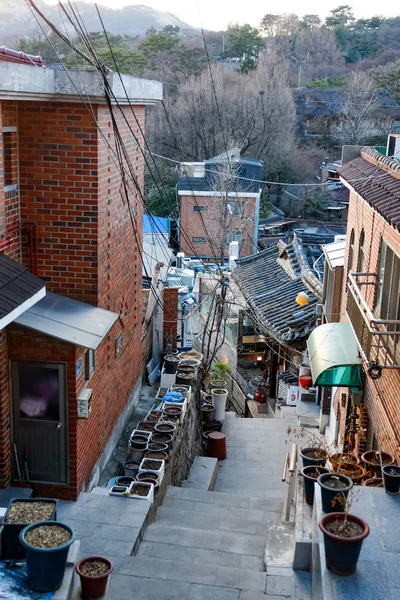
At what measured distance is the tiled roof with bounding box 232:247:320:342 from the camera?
55.5 feet

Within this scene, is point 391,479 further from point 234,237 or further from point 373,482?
point 234,237

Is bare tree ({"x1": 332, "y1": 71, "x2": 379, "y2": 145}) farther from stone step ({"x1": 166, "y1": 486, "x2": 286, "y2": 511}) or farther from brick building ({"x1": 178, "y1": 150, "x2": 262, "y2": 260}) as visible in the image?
stone step ({"x1": 166, "y1": 486, "x2": 286, "y2": 511})

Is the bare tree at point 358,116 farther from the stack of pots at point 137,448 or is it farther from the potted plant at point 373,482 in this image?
the potted plant at point 373,482

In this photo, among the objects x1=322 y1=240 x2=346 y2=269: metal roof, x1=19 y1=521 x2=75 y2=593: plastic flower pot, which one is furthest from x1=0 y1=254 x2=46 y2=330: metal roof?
x1=322 y1=240 x2=346 y2=269: metal roof

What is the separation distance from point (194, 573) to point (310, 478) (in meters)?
1.78

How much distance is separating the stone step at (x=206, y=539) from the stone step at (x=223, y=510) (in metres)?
0.91

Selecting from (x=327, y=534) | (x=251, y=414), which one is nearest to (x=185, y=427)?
(x=327, y=534)

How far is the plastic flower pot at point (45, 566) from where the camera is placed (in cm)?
522

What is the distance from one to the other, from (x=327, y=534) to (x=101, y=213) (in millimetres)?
5373

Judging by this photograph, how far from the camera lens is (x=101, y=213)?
29.6ft

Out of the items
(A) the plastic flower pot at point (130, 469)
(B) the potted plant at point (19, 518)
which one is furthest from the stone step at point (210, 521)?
(B) the potted plant at point (19, 518)

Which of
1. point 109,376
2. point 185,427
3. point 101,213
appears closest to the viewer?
point 101,213

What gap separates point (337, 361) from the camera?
10.9 metres

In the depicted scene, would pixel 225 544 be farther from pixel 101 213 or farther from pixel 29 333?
pixel 101 213
